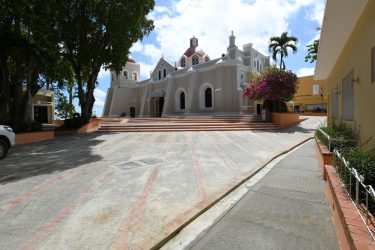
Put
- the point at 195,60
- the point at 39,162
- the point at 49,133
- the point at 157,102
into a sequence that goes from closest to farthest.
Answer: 1. the point at 39,162
2. the point at 49,133
3. the point at 157,102
4. the point at 195,60

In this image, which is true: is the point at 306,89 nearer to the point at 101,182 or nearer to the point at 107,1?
the point at 107,1

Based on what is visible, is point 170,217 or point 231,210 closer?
point 170,217

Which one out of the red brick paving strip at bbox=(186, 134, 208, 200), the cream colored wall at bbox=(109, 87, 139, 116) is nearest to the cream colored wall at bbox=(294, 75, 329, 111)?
the cream colored wall at bbox=(109, 87, 139, 116)

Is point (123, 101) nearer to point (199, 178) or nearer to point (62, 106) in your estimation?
point (62, 106)

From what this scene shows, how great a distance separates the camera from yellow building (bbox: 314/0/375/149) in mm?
4863

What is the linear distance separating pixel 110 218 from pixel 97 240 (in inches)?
25.7

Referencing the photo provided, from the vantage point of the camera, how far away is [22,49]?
13102 mm

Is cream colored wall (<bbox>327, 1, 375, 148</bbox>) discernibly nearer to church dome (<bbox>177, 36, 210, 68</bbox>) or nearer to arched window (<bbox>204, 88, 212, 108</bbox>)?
arched window (<bbox>204, 88, 212, 108</bbox>)

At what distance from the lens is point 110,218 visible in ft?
13.1

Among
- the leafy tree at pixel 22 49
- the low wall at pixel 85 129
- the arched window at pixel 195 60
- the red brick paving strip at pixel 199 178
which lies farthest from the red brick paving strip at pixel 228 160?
the arched window at pixel 195 60

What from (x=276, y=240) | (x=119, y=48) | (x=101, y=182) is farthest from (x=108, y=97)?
(x=276, y=240)

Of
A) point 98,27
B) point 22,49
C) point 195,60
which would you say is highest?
point 195,60

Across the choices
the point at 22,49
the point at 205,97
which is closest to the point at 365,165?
the point at 22,49

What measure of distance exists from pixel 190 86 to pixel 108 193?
27915 mm
